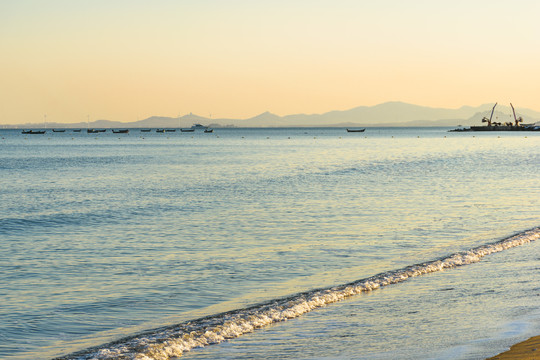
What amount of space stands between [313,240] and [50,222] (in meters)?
13.2

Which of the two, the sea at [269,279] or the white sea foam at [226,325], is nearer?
the white sea foam at [226,325]

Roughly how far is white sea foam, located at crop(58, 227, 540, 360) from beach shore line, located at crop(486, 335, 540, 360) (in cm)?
452

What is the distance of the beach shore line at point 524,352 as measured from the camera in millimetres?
9578

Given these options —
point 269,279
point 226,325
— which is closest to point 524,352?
point 226,325

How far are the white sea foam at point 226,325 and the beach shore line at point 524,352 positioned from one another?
4521 millimetres

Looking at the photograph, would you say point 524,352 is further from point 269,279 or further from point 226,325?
point 269,279

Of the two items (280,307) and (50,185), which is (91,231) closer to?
(280,307)

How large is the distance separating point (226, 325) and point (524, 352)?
5.34 meters

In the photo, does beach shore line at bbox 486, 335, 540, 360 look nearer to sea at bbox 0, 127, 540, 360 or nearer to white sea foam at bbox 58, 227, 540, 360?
sea at bbox 0, 127, 540, 360

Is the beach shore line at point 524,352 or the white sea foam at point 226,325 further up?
the beach shore line at point 524,352

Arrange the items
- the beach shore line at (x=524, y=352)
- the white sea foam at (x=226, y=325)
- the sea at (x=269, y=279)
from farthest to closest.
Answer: the sea at (x=269, y=279), the white sea foam at (x=226, y=325), the beach shore line at (x=524, y=352)

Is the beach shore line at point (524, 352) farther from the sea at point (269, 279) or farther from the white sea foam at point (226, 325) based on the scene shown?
the white sea foam at point (226, 325)

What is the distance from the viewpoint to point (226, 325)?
40.7ft

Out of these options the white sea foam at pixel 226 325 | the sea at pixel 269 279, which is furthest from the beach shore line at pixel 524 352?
the white sea foam at pixel 226 325
